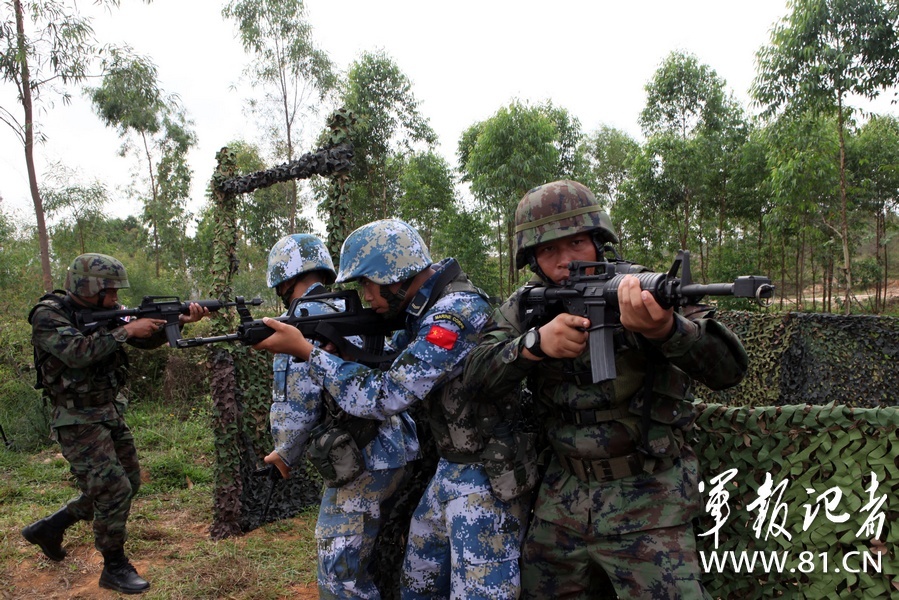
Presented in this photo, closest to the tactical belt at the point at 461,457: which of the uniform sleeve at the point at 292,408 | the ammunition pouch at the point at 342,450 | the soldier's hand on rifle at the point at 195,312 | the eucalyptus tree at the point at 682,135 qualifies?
the ammunition pouch at the point at 342,450

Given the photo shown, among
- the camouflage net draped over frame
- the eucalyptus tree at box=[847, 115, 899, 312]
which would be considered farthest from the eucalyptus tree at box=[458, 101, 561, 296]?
the camouflage net draped over frame

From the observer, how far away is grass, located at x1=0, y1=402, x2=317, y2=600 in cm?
430

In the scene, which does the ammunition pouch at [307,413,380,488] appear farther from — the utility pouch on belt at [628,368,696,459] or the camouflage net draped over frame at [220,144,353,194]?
the camouflage net draped over frame at [220,144,353,194]

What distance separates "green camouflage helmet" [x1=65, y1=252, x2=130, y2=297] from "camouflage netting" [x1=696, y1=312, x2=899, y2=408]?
553 centimetres

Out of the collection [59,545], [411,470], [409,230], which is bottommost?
[59,545]

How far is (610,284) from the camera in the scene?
1.70 metres

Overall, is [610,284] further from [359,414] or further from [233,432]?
[233,432]

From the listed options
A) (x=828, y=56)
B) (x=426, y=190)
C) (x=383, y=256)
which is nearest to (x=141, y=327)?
(x=383, y=256)

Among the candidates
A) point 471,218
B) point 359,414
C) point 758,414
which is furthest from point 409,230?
point 471,218

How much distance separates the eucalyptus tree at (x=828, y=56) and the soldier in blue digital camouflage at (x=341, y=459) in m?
10.7

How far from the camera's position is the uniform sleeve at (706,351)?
166 cm

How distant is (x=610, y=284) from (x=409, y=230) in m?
1.00

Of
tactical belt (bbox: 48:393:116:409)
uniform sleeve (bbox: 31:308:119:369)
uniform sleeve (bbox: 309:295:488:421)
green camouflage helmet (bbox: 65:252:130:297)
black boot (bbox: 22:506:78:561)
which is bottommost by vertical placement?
black boot (bbox: 22:506:78:561)

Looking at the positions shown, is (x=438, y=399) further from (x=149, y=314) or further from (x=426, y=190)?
(x=426, y=190)
